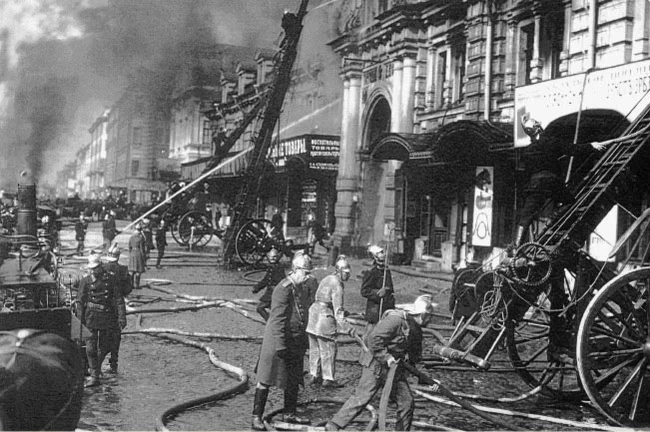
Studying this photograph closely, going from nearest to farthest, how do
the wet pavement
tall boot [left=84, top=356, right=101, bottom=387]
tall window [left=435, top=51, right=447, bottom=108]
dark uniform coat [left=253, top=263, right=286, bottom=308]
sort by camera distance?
1. the wet pavement
2. tall boot [left=84, top=356, right=101, bottom=387]
3. dark uniform coat [left=253, top=263, right=286, bottom=308]
4. tall window [left=435, top=51, right=447, bottom=108]

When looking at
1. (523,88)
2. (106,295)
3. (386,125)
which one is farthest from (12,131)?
(386,125)

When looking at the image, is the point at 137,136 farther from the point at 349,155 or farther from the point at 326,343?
the point at 326,343

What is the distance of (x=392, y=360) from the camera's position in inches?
221

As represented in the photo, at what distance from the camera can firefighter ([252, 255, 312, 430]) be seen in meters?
6.47

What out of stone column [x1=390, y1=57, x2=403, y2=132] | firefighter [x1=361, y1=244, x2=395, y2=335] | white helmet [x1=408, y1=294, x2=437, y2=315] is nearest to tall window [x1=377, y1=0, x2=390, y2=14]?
stone column [x1=390, y1=57, x2=403, y2=132]

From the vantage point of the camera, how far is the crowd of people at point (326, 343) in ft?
18.7

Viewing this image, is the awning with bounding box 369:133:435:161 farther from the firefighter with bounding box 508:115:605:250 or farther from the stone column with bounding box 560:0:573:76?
the firefighter with bounding box 508:115:605:250

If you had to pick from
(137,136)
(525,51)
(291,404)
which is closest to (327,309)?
(291,404)

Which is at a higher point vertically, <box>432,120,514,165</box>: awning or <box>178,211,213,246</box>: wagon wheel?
<box>432,120,514,165</box>: awning

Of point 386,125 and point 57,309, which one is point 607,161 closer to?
point 57,309

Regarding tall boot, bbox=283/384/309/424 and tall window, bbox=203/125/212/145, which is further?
tall window, bbox=203/125/212/145

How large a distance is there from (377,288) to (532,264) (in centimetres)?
321

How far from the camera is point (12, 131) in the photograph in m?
15.0

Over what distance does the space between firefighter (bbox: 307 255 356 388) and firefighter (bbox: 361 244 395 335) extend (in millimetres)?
1087
